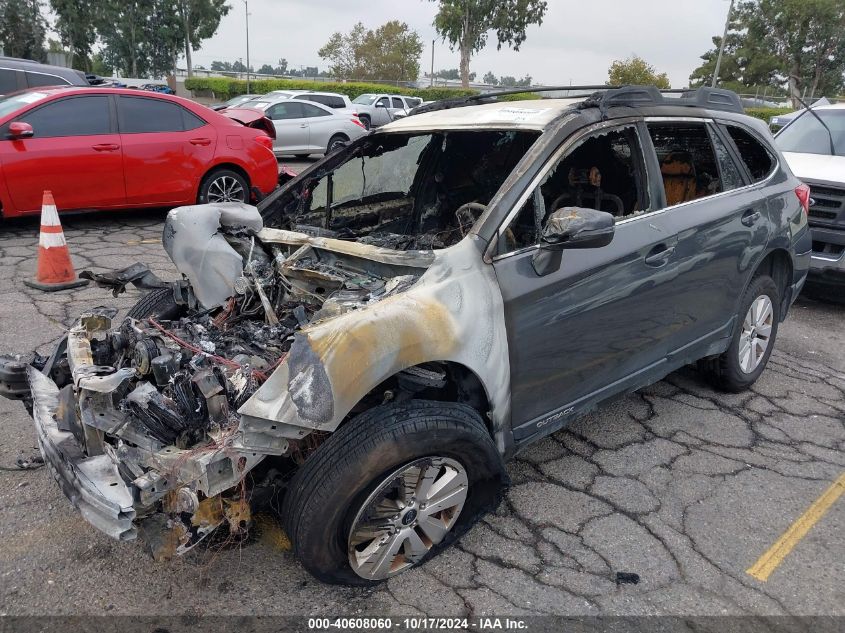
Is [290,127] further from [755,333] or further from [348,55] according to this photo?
[348,55]

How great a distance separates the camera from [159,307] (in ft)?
11.4

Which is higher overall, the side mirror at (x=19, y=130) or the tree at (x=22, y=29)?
the tree at (x=22, y=29)

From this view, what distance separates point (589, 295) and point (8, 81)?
1014 cm

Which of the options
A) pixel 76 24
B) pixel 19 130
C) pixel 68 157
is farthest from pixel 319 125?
pixel 76 24

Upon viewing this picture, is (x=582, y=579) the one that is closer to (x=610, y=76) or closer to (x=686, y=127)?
(x=686, y=127)

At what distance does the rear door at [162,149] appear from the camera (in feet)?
24.1

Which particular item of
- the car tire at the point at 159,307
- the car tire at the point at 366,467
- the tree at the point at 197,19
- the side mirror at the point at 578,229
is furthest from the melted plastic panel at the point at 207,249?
the tree at the point at 197,19

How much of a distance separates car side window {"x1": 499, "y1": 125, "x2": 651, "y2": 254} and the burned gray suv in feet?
0.04

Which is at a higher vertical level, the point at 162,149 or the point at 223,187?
the point at 162,149

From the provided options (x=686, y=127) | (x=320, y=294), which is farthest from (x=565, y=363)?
(x=686, y=127)

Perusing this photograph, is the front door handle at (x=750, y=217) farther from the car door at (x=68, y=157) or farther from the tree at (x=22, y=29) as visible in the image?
the tree at (x=22, y=29)

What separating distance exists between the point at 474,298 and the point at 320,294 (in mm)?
828

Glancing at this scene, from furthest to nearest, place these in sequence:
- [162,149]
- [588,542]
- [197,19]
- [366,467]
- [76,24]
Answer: [197,19], [76,24], [162,149], [588,542], [366,467]

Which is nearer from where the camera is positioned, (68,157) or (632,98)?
(632,98)
